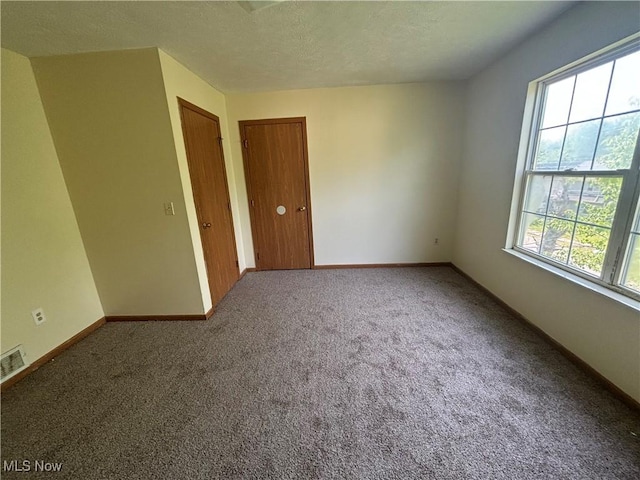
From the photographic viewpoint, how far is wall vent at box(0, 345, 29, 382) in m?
1.72

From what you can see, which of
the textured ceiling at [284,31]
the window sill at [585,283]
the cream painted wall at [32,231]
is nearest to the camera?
the window sill at [585,283]

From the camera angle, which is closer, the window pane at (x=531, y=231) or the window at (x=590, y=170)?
the window at (x=590, y=170)

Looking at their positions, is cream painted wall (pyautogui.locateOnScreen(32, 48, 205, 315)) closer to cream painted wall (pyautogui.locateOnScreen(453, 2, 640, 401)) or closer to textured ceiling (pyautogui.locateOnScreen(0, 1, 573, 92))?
textured ceiling (pyautogui.locateOnScreen(0, 1, 573, 92))

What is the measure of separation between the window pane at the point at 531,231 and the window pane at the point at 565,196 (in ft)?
0.46

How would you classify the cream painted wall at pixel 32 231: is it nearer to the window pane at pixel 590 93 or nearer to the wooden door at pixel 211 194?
the wooden door at pixel 211 194

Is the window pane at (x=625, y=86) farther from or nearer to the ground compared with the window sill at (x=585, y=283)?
farther from the ground

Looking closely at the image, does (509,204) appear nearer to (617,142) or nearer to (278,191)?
(617,142)

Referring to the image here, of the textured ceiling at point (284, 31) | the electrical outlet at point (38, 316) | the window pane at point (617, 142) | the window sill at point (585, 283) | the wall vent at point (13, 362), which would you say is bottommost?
the wall vent at point (13, 362)

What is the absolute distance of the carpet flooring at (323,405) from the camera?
117 cm

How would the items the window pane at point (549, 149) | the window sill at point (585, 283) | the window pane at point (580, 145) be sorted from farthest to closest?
the window pane at point (549, 149), the window pane at point (580, 145), the window sill at point (585, 283)

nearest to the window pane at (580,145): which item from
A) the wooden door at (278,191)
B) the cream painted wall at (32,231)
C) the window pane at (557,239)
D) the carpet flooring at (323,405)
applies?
the window pane at (557,239)

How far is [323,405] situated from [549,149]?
8.69 ft

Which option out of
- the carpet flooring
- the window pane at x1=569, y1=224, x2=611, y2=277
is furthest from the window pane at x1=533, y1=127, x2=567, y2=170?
the carpet flooring

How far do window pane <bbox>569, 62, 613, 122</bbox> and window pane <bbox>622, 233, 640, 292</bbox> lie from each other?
84 cm
